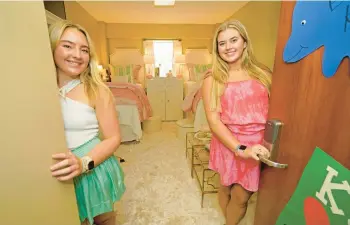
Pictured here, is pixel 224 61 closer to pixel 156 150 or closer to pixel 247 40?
pixel 247 40

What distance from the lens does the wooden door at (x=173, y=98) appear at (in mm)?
4320

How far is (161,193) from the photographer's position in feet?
6.22

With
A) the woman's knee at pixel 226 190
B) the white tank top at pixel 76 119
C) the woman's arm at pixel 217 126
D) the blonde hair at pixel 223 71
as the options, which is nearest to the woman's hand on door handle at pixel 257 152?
the woman's arm at pixel 217 126

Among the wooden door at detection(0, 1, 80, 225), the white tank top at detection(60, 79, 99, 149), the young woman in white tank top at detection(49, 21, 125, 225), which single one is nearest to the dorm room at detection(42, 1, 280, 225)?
the young woman in white tank top at detection(49, 21, 125, 225)

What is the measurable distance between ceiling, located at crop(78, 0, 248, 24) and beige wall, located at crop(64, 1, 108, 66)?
0.11m

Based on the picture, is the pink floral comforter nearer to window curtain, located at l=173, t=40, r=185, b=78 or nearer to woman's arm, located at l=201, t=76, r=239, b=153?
woman's arm, located at l=201, t=76, r=239, b=153

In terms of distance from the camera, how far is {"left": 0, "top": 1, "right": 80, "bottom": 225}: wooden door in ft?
1.68

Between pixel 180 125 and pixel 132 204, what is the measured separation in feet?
5.48

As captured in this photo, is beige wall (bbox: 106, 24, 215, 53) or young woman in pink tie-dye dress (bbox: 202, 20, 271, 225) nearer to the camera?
young woman in pink tie-dye dress (bbox: 202, 20, 271, 225)

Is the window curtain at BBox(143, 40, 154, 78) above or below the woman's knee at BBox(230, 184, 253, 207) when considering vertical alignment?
above

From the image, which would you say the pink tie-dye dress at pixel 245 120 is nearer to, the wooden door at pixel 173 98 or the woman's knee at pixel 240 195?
the woman's knee at pixel 240 195

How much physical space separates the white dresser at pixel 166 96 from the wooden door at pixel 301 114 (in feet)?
11.8

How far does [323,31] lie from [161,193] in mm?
1784

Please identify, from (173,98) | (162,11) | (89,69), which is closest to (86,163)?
(89,69)
